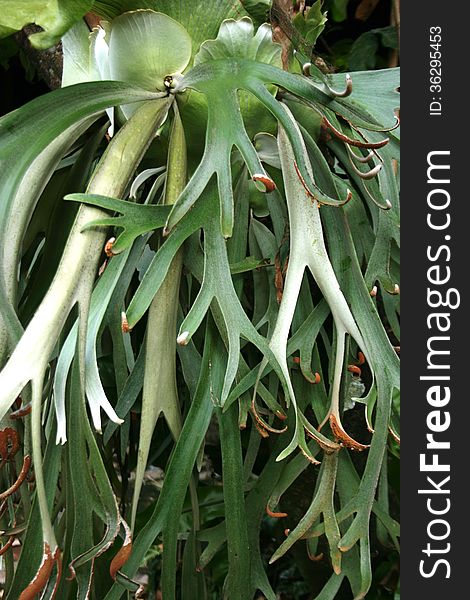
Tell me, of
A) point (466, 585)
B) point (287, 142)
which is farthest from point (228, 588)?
point (287, 142)

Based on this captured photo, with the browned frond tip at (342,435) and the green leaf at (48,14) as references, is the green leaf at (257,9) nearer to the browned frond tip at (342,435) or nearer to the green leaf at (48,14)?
the green leaf at (48,14)

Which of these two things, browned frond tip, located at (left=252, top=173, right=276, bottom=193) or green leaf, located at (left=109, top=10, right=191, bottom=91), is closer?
browned frond tip, located at (left=252, top=173, right=276, bottom=193)

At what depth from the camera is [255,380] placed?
624 millimetres

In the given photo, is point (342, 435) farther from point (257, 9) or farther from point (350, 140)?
point (257, 9)

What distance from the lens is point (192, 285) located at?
76 cm

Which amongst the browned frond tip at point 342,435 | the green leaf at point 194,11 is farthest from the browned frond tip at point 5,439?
the green leaf at point 194,11

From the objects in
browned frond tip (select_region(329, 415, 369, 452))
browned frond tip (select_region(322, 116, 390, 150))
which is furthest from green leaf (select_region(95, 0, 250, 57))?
browned frond tip (select_region(329, 415, 369, 452))

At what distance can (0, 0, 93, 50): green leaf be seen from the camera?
2.02 ft

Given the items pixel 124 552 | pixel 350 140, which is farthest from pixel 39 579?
pixel 350 140

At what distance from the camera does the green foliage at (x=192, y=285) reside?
22.7 inches

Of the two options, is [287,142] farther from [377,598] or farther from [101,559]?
[377,598]

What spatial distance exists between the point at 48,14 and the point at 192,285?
11.8 inches

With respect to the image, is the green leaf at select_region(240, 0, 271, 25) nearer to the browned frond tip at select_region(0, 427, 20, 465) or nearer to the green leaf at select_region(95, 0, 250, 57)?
the green leaf at select_region(95, 0, 250, 57)

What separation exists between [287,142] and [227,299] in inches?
6.4
